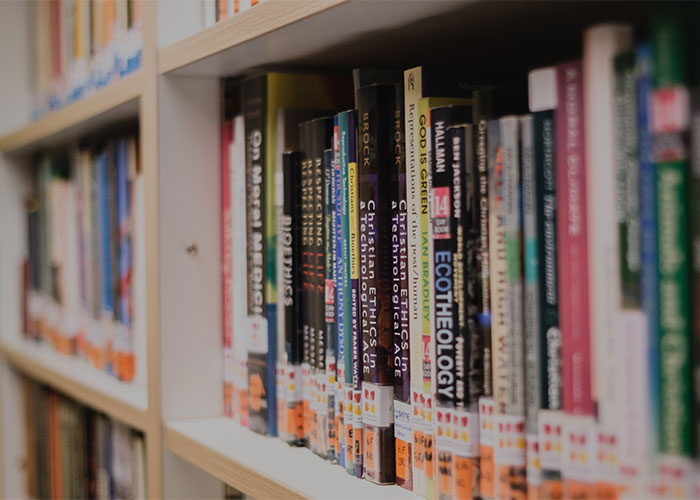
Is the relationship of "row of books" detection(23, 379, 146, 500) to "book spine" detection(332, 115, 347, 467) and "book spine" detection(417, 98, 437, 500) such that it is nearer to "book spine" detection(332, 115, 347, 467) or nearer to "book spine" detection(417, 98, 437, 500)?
"book spine" detection(332, 115, 347, 467)

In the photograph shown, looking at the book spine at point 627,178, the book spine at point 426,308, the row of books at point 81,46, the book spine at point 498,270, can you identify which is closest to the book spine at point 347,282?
the book spine at point 426,308

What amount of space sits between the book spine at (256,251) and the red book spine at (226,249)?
0.07 meters

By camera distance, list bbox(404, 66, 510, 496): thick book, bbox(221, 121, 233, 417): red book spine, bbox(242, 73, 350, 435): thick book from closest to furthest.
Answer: bbox(404, 66, 510, 496): thick book
bbox(242, 73, 350, 435): thick book
bbox(221, 121, 233, 417): red book spine

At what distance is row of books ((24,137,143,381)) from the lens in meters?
1.31

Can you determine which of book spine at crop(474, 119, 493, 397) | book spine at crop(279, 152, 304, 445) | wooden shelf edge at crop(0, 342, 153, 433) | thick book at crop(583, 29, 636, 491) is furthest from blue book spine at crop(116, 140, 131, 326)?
thick book at crop(583, 29, 636, 491)

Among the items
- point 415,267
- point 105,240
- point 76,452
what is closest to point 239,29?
point 415,267

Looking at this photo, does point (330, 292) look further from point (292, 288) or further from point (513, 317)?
point (513, 317)

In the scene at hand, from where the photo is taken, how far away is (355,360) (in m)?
0.77

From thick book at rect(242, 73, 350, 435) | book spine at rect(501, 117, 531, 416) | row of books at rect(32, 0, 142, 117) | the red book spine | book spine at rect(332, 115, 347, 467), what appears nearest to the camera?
book spine at rect(501, 117, 531, 416)

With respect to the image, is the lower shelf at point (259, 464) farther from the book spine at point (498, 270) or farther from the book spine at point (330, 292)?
the book spine at point (498, 270)

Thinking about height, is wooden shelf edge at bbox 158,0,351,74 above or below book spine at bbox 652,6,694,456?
above

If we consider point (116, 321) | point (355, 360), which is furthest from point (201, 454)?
point (116, 321)

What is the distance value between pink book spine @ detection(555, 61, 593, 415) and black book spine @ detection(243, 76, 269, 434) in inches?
17.4

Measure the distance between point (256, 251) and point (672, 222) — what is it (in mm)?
545
